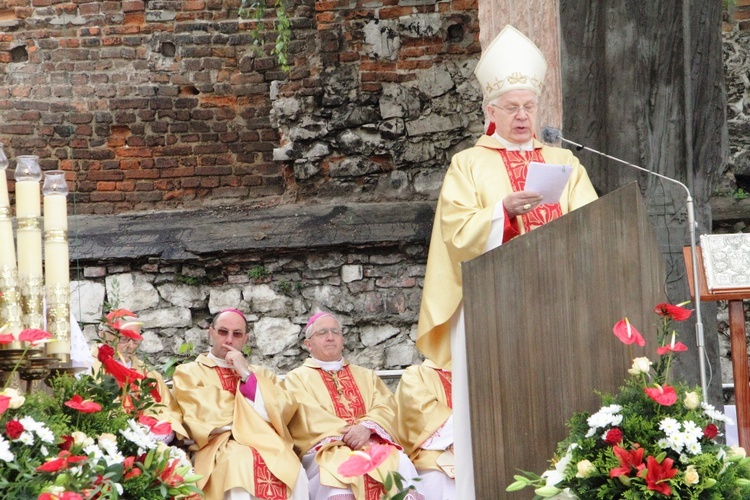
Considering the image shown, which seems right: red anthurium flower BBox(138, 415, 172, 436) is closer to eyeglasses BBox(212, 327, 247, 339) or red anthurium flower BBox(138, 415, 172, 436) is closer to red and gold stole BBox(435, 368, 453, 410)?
eyeglasses BBox(212, 327, 247, 339)

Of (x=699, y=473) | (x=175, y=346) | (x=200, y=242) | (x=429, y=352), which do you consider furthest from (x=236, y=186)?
(x=699, y=473)

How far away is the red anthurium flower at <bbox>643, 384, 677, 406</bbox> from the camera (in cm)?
341

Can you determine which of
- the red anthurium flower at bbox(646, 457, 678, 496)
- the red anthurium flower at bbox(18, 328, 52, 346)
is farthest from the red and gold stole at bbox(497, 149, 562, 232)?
the red anthurium flower at bbox(18, 328, 52, 346)

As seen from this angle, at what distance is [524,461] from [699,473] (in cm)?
58

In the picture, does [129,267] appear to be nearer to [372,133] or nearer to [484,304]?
[372,133]

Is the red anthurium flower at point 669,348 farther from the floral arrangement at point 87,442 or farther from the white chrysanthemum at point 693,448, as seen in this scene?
the floral arrangement at point 87,442

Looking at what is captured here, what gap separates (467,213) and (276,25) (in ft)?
15.3

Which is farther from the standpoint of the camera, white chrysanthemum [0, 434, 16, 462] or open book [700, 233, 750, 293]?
Result: open book [700, 233, 750, 293]

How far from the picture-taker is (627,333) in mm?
3480

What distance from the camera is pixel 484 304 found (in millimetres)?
3842

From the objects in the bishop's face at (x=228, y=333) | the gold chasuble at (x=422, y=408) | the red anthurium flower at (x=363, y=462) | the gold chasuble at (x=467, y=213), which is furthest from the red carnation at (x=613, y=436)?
the bishop's face at (x=228, y=333)

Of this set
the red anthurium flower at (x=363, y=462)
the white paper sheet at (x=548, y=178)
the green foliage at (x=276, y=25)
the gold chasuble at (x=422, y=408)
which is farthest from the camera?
the green foliage at (x=276, y=25)

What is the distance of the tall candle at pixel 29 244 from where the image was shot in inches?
136

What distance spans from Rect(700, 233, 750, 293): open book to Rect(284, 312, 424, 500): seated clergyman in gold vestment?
71.6 inches
